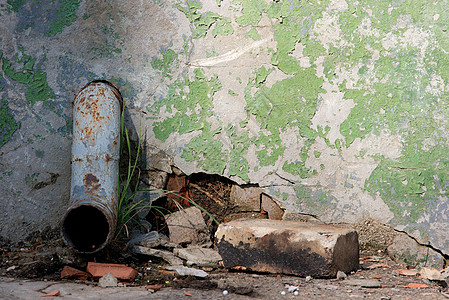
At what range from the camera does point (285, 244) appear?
9.16ft

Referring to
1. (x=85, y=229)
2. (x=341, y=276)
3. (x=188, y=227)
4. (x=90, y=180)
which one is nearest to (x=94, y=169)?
(x=90, y=180)

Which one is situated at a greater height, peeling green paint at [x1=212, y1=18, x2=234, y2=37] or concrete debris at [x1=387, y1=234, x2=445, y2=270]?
peeling green paint at [x1=212, y1=18, x2=234, y2=37]

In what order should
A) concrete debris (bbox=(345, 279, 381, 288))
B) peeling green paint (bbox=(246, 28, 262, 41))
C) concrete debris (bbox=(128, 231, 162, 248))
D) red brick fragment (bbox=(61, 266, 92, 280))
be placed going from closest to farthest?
concrete debris (bbox=(345, 279, 381, 288)) → red brick fragment (bbox=(61, 266, 92, 280)) → concrete debris (bbox=(128, 231, 162, 248)) → peeling green paint (bbox=(246, 28, 262, 41))

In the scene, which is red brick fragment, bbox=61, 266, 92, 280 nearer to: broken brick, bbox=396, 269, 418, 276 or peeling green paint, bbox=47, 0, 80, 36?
peeling green paint, bbox=47, 0, 80, 36

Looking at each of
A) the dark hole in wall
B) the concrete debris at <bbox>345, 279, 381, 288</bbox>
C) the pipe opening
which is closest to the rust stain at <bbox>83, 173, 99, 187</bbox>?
the pipe opening

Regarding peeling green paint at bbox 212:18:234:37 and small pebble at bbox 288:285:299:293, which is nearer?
small pebble at bbox 288:285:299:293

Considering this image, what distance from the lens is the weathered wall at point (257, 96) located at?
3.23 meters

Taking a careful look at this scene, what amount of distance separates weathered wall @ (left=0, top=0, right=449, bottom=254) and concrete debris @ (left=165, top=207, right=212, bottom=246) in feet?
1.13

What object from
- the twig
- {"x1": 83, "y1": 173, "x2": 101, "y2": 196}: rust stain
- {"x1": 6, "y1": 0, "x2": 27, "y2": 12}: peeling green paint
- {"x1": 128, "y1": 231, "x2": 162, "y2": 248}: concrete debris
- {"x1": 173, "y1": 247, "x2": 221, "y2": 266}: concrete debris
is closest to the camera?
{"x1": 83, "y1": 173, "x2": 101, "y2": 196}: rust stain

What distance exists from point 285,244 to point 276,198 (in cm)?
66

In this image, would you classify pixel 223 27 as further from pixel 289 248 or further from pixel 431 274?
pixel 431 274

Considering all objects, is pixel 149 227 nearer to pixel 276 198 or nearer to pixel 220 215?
pixel 220 215

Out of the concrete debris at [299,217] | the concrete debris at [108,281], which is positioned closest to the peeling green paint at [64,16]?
the concrete debris at [108,281]

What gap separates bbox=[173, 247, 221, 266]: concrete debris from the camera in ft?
10.0
